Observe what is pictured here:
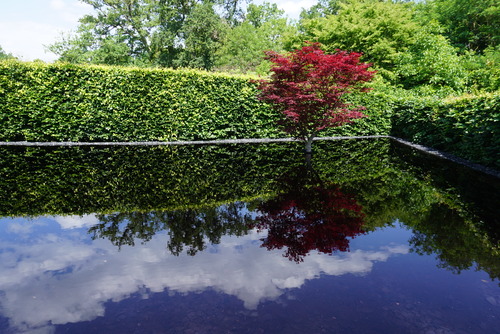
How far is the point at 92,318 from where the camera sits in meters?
2.52

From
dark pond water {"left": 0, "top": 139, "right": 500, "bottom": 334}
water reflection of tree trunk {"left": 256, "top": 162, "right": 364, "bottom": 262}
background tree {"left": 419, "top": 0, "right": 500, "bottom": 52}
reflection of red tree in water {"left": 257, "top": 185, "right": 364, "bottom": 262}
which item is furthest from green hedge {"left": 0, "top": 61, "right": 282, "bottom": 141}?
background tree {"left": 419, "top": 0, "right": 500, "bottom": 52}

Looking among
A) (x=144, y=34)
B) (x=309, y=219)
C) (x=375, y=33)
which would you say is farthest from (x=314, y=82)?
(x=144, y=34)

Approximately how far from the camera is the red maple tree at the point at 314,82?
9234mm

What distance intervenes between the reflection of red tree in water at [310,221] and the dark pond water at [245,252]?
3cm

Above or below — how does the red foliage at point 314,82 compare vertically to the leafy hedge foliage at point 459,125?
above

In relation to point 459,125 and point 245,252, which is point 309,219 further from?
point 459,125

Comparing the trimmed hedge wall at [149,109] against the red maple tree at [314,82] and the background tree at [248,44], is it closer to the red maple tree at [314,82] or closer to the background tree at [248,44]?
the red maple tree at [314,82]

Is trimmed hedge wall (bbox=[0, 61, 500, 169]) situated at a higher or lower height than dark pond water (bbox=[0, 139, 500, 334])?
higher

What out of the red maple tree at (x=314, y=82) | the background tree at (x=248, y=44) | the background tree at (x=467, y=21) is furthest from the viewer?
the background tree at (x=248, y=44)

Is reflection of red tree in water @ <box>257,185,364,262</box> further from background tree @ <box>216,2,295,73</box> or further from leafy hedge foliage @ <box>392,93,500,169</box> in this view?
background tree @ <box>216,2,295,73</box>

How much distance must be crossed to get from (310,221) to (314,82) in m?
6.20

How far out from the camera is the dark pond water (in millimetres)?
2574

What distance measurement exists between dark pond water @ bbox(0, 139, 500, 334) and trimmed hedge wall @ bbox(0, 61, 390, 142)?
4.75 m

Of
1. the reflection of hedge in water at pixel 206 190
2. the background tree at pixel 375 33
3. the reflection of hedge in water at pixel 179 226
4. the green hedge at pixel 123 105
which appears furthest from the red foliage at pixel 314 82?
the background tree at pixel 375 33
